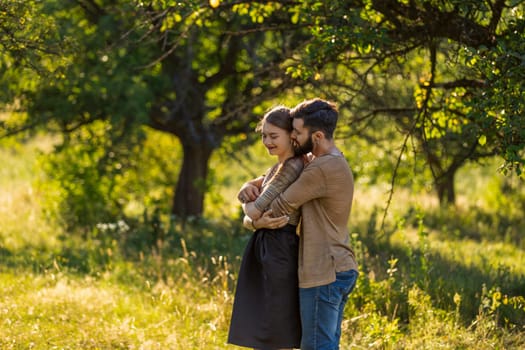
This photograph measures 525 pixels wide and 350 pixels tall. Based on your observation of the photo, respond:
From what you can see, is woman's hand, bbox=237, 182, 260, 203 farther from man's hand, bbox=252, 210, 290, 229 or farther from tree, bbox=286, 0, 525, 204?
tree, bbox=286, 0, 525, 204

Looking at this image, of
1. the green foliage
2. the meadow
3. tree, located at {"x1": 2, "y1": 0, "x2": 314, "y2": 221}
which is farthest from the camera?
the green foliage

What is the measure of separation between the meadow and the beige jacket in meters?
1.60

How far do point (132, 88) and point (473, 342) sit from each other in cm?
549

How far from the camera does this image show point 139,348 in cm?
566

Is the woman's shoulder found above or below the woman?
above

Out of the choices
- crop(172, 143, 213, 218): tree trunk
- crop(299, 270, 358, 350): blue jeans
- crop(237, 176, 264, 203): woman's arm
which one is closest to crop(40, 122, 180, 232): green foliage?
crop(172, 143, 213, 218): tree trunk

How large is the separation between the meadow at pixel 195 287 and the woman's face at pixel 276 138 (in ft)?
Result: 6.58

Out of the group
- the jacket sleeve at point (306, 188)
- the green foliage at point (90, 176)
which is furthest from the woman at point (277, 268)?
the green foliage at point (90, 176)

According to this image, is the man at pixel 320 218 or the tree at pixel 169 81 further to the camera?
the tree at pixel 169 81

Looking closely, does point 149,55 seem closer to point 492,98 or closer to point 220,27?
point 220,27

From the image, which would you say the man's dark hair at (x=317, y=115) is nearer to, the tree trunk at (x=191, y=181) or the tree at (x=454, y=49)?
the tree at (x=454, y=49)

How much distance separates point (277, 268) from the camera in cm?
432

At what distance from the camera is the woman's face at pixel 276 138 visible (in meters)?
4.29

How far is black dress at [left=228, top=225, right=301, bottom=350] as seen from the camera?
4.32 m
